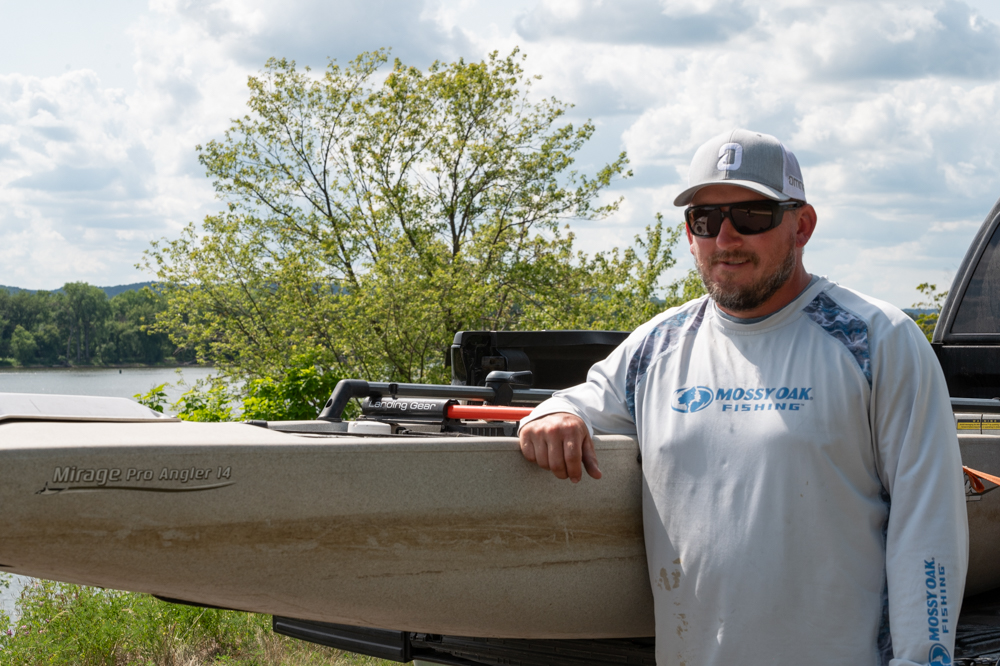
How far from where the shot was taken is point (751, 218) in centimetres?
229

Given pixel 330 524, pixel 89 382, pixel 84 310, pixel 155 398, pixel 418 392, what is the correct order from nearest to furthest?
pixel 330 524, pixel 418 392, pixel 155 398, pixel 89 382, pixel 84 310

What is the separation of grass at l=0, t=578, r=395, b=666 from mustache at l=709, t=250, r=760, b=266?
363cm

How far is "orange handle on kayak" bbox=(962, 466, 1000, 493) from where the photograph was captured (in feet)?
9.38

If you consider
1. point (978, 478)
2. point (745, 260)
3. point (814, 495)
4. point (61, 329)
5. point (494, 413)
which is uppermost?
point (61, 329)

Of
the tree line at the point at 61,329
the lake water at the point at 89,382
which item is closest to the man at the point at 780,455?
the lake water at the point at 89,382

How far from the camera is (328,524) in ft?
7.65

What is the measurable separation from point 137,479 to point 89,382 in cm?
2405

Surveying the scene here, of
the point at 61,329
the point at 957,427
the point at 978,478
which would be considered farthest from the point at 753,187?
the point at 61,329

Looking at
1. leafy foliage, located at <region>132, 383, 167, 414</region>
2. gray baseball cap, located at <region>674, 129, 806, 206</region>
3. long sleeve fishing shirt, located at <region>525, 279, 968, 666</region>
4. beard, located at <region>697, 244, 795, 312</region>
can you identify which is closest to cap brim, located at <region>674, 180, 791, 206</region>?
gray baseball cap, located at <region>674, 129, 806, 206</region>

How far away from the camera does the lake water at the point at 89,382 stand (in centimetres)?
752

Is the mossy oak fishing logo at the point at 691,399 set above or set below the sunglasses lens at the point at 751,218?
below

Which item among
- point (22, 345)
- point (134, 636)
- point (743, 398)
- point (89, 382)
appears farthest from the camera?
point (22, 345)

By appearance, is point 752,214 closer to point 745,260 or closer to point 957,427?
point 745,260

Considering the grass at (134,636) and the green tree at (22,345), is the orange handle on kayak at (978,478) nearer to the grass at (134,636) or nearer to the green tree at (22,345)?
the grass at (134,636)
